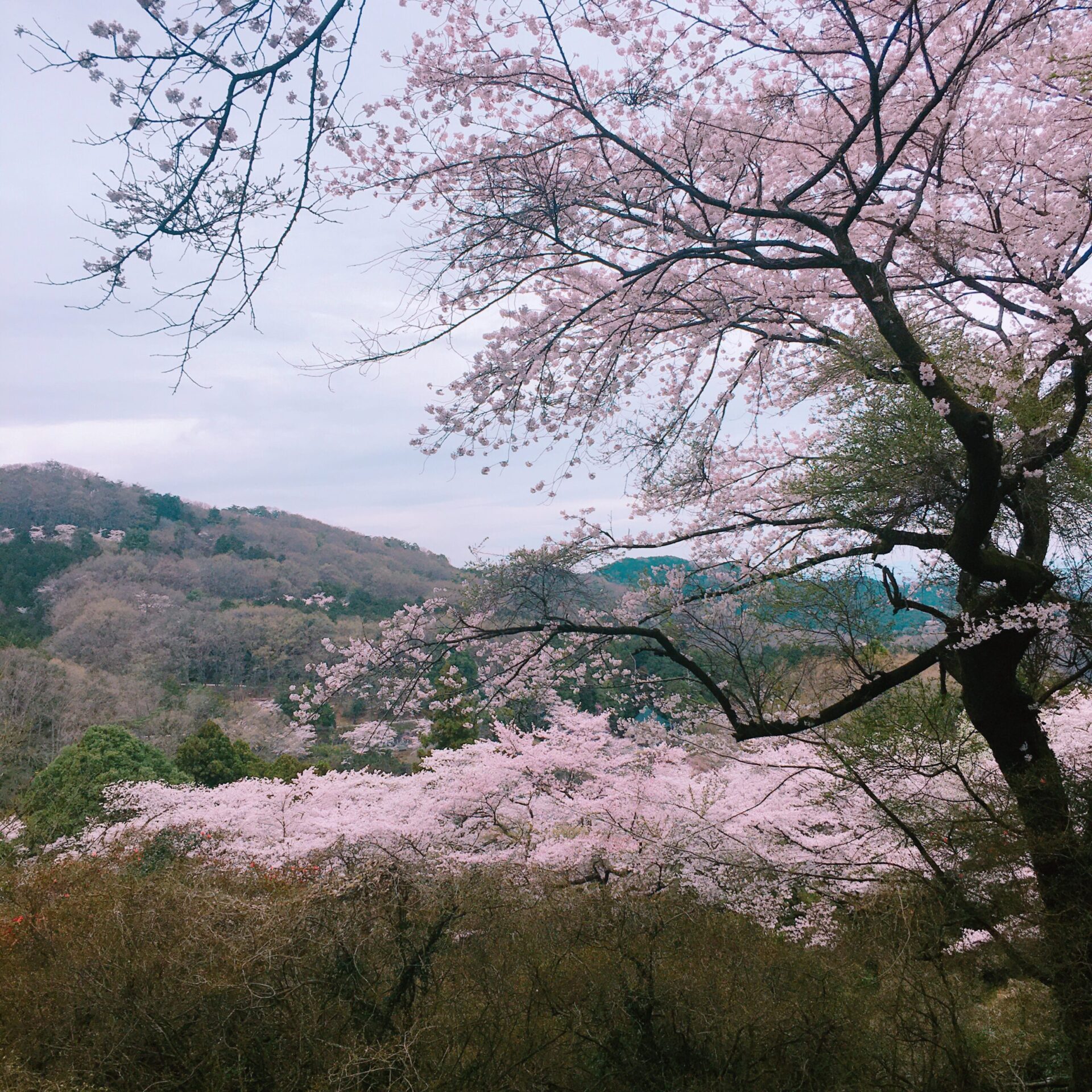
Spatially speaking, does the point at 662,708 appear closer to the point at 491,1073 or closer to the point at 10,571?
the point at 491,1073

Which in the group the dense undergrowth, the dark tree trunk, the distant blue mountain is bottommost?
the dense undergrowth

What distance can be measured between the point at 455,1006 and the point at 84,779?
974cm

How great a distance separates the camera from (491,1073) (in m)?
A: 3.03

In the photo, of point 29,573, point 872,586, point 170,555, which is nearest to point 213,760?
point 872,586

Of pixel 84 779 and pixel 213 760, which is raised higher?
pixel 84 779

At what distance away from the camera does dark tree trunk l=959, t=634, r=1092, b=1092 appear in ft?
9.95

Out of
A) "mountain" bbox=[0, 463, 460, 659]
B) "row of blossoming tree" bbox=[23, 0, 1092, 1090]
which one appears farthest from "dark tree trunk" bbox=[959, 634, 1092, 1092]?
"mountain" bbox=[0, 463, 460, 659]

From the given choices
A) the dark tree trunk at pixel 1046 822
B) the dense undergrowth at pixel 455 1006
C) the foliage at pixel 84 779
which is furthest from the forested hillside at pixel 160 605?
the dark tree trunk at pixel 1046 822

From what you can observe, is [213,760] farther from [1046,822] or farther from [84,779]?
[1046,822]

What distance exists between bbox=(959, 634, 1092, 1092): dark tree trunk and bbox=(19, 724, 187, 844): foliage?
1063cm

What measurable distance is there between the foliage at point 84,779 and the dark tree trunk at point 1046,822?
10.6 meters

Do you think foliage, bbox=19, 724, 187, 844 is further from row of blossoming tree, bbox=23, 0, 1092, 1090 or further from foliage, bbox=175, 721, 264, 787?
row of blossoming tree, bbox=23, 0, 1092, 1090

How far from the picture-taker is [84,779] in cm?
1067

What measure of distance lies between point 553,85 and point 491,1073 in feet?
14.6
